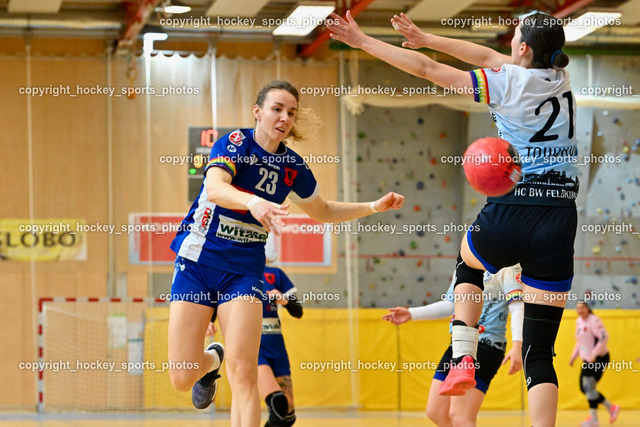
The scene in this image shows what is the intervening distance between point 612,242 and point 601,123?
1723 millimetres

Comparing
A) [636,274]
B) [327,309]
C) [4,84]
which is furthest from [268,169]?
[636,274]

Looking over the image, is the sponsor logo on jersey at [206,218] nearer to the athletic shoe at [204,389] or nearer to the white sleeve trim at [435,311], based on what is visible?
the athletic shoe at [204,389]

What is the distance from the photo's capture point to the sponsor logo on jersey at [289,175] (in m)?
4.91

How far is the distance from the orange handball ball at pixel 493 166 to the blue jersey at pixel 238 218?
130 centimetres

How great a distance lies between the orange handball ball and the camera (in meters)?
3.84

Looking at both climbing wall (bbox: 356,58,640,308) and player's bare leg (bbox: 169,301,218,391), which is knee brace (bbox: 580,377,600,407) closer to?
climbing wall (bbox: 356,58,640,308)

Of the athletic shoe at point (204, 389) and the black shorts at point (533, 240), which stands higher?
the black shorts at point (533, 240)

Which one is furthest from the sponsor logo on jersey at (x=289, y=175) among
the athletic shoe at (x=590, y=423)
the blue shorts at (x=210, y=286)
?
the athletic shoe at (x=590, y=423)

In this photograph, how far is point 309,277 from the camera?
464 inches

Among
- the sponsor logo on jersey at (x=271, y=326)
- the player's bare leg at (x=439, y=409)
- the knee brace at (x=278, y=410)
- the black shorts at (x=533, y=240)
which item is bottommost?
the knee brace at (x=278, y=410)

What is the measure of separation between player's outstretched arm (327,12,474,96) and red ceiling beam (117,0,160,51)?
22.9 feet

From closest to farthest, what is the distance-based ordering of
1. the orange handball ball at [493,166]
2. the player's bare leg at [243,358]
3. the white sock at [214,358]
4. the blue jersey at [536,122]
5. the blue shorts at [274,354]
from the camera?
the orange handball ball at [493,166]
the blue jersey at [536,122]
the player's bare leg at [243,358]
the white sock at [214,358]
the blue shorts at [274,354]

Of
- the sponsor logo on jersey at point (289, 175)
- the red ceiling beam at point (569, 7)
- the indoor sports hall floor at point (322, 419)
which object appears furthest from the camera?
the red ceiling beam at point (569, 7)

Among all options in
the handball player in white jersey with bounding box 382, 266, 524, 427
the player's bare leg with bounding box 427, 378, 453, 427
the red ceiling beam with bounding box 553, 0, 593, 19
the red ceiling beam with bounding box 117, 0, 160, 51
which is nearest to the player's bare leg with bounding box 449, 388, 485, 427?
the handball player in white jersey with bounding box 382, 266, 524, 427
